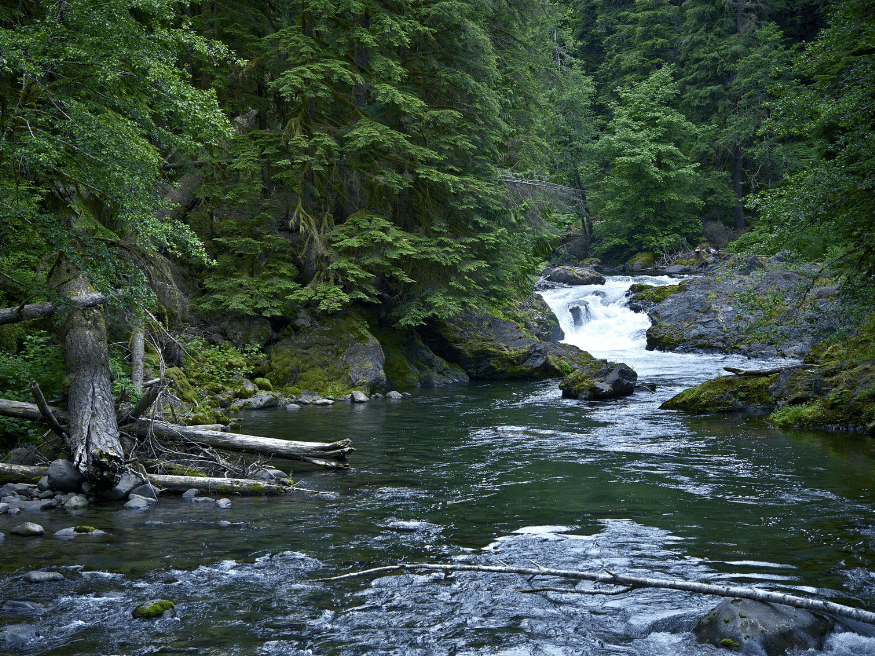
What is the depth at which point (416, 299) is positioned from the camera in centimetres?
2117

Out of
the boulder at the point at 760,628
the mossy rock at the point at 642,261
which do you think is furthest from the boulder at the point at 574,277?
the boulder at the point at 760,628

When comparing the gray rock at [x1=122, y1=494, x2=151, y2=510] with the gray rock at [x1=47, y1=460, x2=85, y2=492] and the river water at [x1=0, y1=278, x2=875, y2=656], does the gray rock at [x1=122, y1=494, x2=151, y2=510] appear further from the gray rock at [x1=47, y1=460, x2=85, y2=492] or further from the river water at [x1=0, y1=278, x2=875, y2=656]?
the gray rock at [x1=47, y1=460, x2=85, y2=492]

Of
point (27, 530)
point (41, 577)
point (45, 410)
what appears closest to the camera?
point (41, 577)

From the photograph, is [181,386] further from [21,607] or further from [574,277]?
[574,277]

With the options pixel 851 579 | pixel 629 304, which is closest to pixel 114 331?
pixel 851 579

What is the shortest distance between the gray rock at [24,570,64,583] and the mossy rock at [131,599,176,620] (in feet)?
3.45

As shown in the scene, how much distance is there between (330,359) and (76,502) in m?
12.1

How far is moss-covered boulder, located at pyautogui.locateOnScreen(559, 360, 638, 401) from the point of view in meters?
17.1

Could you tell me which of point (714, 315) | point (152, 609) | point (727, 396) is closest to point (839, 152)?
point (727, 396)

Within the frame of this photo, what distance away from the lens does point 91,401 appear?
8.34 metres

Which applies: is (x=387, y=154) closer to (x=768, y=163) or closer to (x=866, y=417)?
(x=866, y=417)

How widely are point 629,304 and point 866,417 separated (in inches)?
727

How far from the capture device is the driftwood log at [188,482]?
→ 8.25 m

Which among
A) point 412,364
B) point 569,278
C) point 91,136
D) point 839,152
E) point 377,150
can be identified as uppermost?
point 377,150
